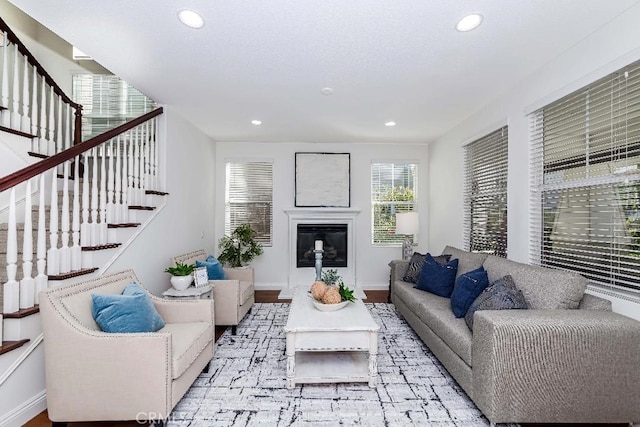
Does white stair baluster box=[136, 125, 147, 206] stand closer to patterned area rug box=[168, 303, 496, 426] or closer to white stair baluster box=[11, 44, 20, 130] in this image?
white stair baluster box=[11, 44, 20, 130]

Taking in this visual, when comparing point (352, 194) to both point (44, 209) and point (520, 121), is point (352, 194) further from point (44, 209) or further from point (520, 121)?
point (44, 209)

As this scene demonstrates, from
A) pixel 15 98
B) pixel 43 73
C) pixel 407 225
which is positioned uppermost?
pixel 43 73

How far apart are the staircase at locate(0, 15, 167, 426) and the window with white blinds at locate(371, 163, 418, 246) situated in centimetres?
354

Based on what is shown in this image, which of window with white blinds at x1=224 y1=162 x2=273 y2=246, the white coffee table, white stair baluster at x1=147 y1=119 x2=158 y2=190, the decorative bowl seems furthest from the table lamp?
white stair baluster at x1=147 y1=119 x2=158 y2=190

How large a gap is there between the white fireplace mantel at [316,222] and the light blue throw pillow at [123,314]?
137 inches

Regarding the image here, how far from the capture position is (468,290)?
2826mm

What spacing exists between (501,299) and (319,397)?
4.84 ft

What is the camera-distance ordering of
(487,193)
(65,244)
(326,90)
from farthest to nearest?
1. (487,193)
2. (326,90)
3. (65,244)

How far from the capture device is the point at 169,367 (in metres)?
1.98

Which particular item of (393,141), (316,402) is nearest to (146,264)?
(316,402)

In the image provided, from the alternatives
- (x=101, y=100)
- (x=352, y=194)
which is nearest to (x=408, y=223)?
(x=352, y=194)

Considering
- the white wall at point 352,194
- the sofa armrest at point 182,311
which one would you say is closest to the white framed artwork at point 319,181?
the white wall at point 352,194

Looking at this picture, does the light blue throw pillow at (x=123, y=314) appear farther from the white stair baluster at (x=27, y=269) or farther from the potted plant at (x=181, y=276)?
the potted plant at (x=181, y=276)

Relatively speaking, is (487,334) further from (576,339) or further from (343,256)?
(343,256)
